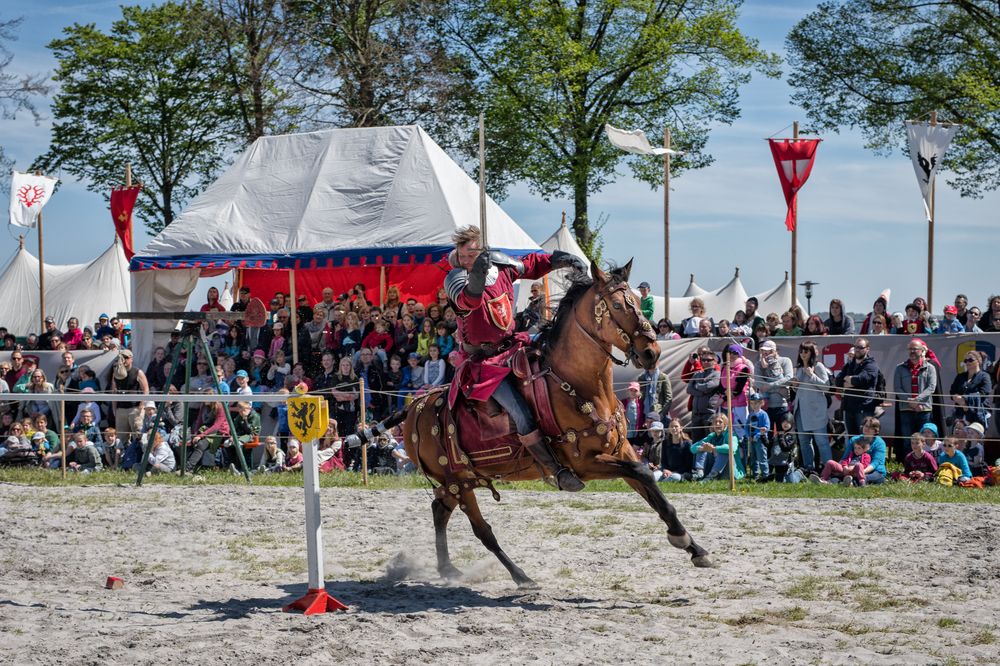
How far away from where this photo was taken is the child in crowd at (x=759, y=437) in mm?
13508

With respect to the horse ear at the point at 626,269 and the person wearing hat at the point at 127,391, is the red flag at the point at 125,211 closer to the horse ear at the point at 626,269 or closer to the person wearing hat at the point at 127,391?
the person wearing hat at the point at 127,391

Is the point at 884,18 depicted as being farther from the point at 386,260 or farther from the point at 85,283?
the point at 85,283

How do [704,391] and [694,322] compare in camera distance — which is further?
[694,322]

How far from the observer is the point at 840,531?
9633 millimetres

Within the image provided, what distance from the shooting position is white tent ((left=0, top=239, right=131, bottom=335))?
34.2 meters

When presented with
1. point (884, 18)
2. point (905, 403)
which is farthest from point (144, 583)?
point (884, 18)

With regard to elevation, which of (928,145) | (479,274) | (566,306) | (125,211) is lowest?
(566,306)

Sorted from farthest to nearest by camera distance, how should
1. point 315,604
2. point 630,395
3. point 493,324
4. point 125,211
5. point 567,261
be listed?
point 125,211, point 630,395, point 493,324, point 567,261, point 315,604

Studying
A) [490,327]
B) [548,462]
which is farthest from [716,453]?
[548,462]

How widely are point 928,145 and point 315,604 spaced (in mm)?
13319

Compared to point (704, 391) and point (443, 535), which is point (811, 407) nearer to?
point (704, 391)

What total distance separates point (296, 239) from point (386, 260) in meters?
1.84

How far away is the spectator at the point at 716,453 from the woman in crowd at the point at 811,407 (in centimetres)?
76

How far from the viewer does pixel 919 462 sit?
42.5ft
